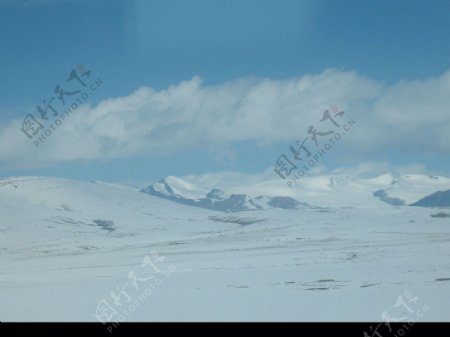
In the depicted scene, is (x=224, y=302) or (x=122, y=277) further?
(x=122, y=277)

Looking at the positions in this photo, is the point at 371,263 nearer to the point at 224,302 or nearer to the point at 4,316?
the point at 224,302

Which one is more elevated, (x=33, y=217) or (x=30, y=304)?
(x=33, y=217)

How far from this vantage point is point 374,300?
2586 cm

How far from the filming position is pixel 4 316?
25.2 m

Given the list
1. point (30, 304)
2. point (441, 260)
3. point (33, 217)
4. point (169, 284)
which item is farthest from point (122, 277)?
point (33, 217)
